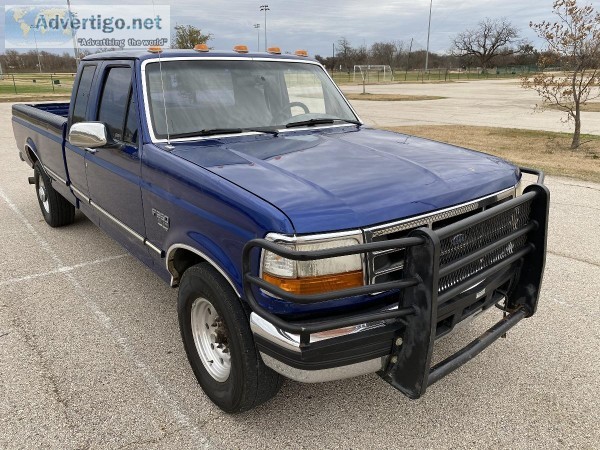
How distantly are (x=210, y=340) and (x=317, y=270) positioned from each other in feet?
3.64

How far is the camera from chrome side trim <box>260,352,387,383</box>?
7.36ft

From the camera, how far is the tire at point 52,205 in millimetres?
5977

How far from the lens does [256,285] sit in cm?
223

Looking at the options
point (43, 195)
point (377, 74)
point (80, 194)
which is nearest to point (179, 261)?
point (80, 194)

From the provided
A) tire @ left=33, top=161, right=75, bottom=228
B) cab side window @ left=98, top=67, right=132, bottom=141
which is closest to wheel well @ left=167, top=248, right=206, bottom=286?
cab side window @ left=98, top=67, right=132, bottom=141

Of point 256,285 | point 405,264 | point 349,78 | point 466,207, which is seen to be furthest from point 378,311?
point 349,78

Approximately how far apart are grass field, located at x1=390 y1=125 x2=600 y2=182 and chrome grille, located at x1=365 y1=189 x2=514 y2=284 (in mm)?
7582

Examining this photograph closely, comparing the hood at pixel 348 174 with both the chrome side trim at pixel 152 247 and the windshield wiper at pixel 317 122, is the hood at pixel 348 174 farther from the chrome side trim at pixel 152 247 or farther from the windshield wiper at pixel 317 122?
the chrome side trim at pixel 152 247

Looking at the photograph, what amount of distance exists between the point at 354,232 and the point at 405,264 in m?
0.29

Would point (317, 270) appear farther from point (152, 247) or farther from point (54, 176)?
point (54, 176)

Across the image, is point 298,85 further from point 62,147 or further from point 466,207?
point 62,147

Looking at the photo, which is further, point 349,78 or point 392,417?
point 349,78

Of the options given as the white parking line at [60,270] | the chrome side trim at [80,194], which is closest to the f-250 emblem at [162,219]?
the chrome side trim at [80,194]

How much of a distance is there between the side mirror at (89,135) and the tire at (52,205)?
Result: 2.78m
